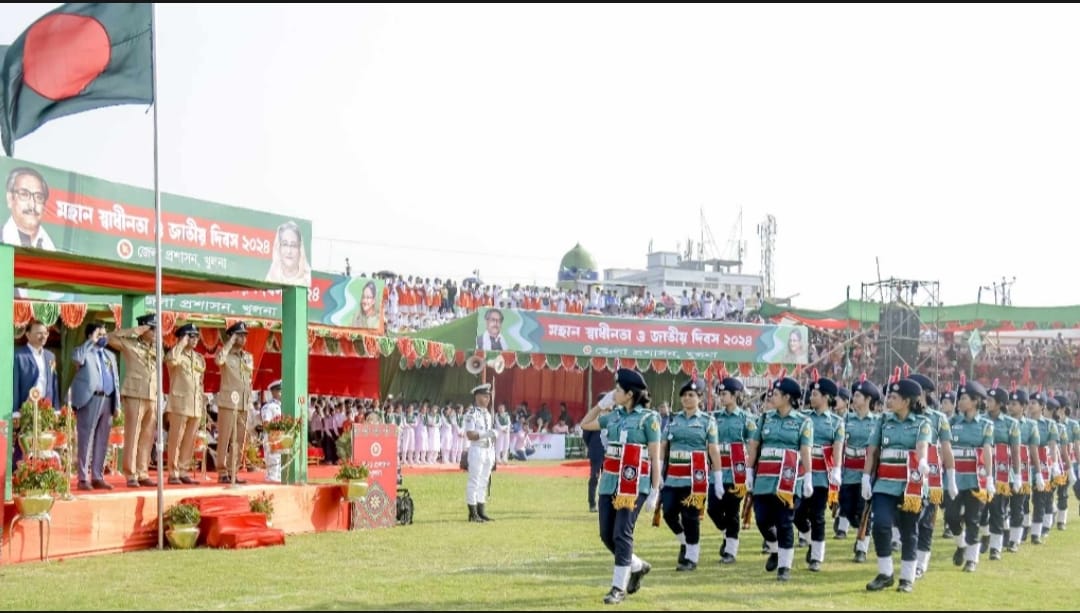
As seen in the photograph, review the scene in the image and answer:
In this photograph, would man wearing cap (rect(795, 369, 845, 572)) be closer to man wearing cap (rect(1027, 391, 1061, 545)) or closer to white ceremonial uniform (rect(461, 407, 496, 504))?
man wearing cap (rect(1027, 391, 1061, 545))

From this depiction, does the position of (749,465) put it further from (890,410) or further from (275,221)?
(275,221)

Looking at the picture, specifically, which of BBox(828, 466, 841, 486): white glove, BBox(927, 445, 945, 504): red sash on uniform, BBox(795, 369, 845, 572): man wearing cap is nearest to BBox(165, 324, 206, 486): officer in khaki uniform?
BBox(795, 369, 845, 572): man wearing cap

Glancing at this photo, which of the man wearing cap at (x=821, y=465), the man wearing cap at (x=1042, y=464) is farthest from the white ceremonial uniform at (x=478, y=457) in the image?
the man wearing cap at (x=1042, y=464)

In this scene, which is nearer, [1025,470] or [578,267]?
[1025,470]

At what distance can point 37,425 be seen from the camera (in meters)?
11.9

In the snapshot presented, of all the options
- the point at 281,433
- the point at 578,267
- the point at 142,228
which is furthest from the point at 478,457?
the point at 578,267

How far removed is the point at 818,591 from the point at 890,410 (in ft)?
6.50

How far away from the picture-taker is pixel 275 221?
1558 centimetres

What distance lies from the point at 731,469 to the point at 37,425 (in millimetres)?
8022

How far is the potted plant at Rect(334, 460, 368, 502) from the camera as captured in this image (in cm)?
1537

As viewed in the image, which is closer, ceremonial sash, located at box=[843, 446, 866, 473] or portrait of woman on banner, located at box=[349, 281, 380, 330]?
ceremonial sash, located at box=[843, 446, 866, 473]

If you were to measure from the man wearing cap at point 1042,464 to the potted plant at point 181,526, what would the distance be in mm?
11283

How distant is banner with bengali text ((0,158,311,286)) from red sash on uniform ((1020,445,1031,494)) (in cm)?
1020

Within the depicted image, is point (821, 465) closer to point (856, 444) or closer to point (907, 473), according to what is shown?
point (856, 444)
